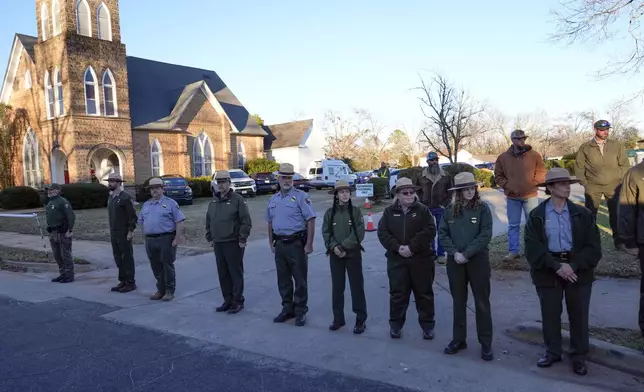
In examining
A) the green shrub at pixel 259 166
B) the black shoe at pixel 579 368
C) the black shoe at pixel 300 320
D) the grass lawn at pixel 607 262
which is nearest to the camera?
the black shoe at pixel 579 368

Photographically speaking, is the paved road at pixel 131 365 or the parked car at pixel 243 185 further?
the parked car at pixel 243 185

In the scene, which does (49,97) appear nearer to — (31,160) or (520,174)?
(31,160)

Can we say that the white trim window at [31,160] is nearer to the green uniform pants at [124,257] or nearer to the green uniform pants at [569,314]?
the green uniform pants at [124,257]

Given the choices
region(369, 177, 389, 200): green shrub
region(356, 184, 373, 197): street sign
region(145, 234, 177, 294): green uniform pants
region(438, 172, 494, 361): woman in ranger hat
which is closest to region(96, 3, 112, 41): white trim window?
region(369, 177, 389, 200): green shrub

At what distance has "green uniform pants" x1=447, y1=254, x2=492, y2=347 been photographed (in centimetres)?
460

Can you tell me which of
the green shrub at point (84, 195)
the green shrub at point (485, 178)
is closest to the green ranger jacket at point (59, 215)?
the green shrub at point (84, 195)

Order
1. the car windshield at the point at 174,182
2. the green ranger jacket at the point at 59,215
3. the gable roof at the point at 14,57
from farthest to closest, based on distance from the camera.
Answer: the gable roof at the point at 14,57 < the car windshield at the point at 174,182 < the green ranger jacket at the point at 59,215

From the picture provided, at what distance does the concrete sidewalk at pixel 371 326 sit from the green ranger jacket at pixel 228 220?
1.04 m

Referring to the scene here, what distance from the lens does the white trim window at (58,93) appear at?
26.6 metres

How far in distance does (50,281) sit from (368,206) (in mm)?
11851

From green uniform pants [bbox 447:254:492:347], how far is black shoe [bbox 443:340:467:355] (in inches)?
1.5

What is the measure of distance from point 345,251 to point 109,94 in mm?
26340

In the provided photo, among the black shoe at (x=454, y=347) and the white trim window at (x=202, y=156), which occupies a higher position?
the white trim window at (x=202, y=156)

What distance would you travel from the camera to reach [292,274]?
20.3 ft
